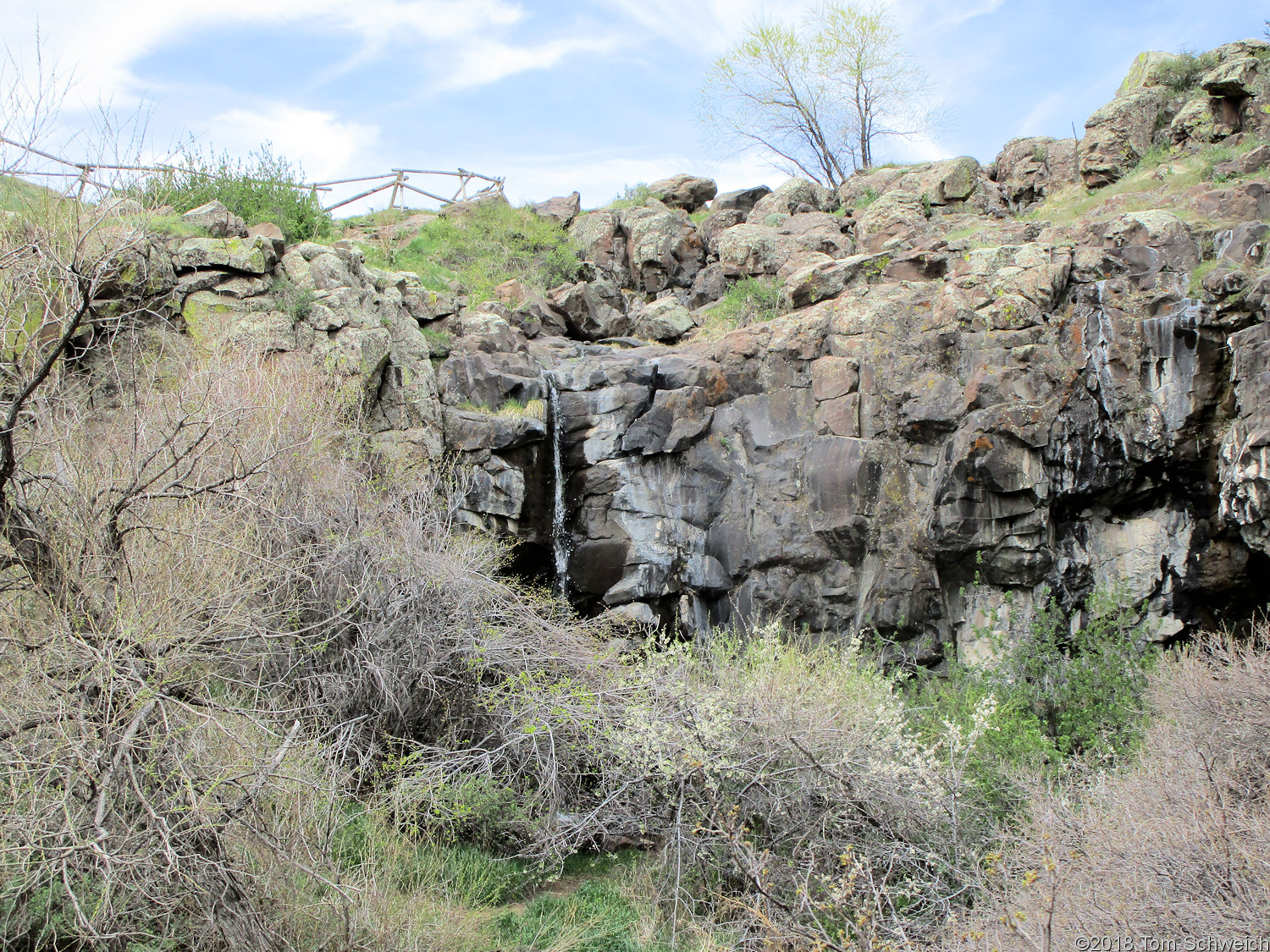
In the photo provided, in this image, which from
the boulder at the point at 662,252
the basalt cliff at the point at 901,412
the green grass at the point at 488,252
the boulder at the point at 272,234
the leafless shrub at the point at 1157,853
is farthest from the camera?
the boulder at the point at 662,252

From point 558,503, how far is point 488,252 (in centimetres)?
1029

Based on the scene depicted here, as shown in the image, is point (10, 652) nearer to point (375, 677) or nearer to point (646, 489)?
point (375, 677)

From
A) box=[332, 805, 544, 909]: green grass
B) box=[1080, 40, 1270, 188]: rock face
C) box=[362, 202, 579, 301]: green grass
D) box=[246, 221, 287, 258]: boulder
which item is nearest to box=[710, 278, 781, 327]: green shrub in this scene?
box=[362, 202, 579, 301]: green grass

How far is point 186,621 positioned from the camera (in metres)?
5.85

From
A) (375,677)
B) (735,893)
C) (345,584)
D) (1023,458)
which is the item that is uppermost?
(1023,458)

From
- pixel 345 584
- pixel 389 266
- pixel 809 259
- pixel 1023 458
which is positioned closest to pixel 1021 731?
pixel 1023 458

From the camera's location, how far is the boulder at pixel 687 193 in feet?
87.2

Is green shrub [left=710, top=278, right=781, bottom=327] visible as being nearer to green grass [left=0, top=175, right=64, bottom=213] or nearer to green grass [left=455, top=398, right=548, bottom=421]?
green grass [left=455, top=398, right=548, bottom=421]

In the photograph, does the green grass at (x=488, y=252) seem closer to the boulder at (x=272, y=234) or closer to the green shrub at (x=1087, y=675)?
the boulder at (x=272, y=234)

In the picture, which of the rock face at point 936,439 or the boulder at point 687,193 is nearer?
the rock face at point 936,439

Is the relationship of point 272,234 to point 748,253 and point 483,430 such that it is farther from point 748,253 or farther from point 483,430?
point 748,253

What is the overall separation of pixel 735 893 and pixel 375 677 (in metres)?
3.88

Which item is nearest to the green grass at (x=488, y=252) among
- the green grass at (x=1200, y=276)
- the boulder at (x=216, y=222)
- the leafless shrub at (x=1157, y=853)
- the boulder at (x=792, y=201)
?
the boulder at (x=216, y=222)

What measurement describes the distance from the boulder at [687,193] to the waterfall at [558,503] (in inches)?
538
